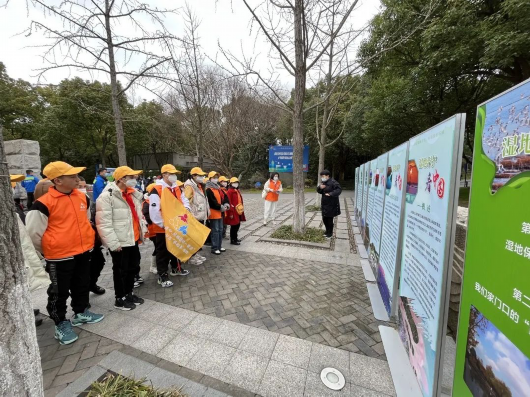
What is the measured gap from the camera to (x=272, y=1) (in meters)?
5.42

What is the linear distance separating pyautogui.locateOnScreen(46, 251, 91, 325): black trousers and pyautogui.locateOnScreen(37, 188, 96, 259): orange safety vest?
14 cm

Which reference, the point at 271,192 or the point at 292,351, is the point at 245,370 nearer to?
the point at 292,351

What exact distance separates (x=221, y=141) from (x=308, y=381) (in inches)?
650

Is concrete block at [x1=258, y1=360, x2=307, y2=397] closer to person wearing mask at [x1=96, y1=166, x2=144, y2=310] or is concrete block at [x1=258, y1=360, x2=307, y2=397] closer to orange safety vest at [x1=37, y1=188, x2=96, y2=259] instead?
person wearing mask at [x1=96, y1=166, x2=144, y2=310]

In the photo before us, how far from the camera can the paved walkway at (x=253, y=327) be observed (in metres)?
2.27

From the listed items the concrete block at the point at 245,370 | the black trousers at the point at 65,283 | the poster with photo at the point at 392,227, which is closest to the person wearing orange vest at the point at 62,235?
the black trousers at the point at 65,283

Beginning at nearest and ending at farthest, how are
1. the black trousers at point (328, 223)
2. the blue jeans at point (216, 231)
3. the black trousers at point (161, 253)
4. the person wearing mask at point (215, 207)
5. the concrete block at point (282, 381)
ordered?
the concrete block at point (282, 381)
the black trousers at point (161, 253)
the person wearing mask at point (215, 207)
the blue jeans at point (216, 231)
the black trousers at point (328, 223)

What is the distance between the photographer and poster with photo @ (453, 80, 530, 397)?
1.04 metres

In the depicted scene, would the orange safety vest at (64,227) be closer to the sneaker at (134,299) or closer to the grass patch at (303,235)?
the sneaker at (134,299)

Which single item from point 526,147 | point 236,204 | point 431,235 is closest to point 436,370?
point 431,235

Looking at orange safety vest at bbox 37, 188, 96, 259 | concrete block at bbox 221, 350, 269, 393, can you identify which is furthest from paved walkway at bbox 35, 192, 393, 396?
orange safety vest at bbox 37, 188, 96, 259

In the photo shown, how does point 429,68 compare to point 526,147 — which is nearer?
point 526,147

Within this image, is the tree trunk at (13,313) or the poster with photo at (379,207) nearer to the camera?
the tree trunk at (13,313)

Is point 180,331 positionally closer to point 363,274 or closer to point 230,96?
point 363,274
